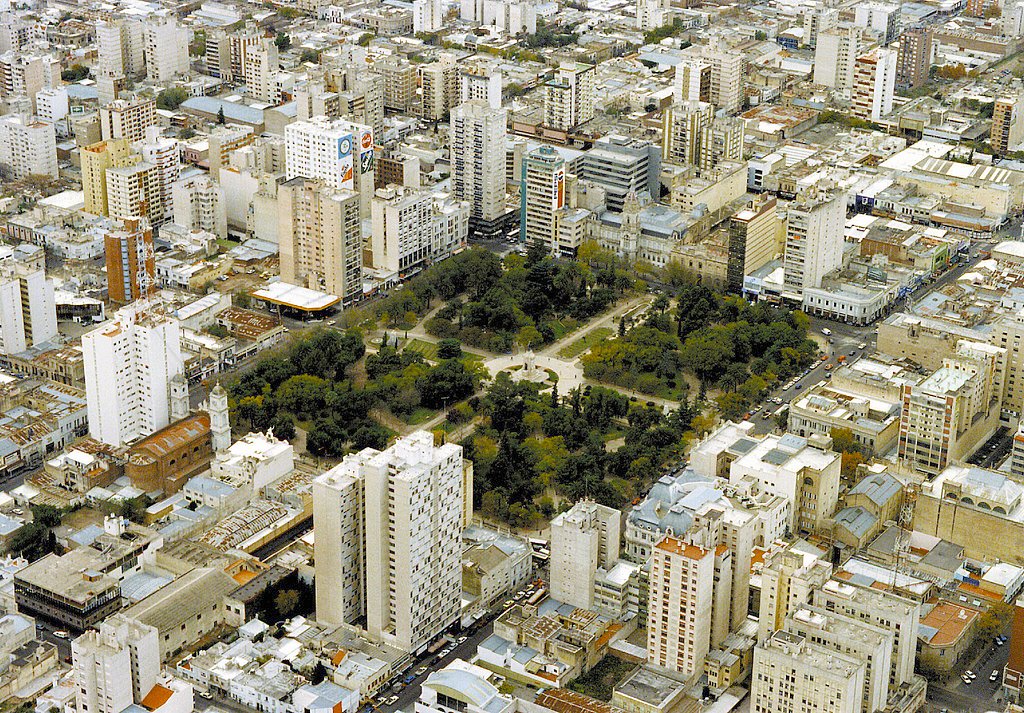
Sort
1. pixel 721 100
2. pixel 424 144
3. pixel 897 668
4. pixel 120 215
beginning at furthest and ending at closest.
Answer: pixel 721 100 < pixel 424 144 < pixel 120 215 < pixel 897 668

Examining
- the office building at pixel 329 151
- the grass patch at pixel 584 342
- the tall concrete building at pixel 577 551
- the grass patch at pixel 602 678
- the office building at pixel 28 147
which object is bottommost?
the grass patch at pixel 602 678

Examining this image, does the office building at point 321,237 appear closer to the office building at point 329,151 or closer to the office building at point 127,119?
→ the office building at point 329,151

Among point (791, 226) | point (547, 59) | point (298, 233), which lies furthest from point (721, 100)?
point (298, 233)

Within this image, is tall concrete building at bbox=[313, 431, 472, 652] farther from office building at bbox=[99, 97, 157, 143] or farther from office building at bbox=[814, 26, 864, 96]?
office building at bbox=[814, 26, 864, 96]

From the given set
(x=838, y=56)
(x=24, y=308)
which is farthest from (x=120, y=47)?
(x=838, y=56)

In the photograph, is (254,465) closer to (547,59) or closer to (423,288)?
(423,288)

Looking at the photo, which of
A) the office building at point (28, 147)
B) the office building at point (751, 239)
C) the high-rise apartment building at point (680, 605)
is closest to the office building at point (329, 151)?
the office building at point (28, 147)
